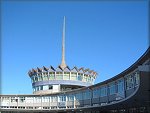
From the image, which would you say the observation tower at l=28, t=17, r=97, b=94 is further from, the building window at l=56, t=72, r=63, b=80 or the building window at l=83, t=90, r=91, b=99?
the building window at l=83, t=90, r=91, b=99

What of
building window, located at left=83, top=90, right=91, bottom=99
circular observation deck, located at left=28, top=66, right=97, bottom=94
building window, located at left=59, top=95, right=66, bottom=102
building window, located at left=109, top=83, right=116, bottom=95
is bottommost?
building window, located at left=59, top=95, right=66, bottom=102

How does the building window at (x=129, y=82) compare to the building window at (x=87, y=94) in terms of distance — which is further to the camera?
→ the building window at (x=87, y=94)

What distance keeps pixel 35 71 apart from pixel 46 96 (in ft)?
40.6

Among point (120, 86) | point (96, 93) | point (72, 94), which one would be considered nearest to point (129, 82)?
point (120, 86)

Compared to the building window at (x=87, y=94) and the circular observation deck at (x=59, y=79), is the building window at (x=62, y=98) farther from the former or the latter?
the building window at (x=87, y=94)

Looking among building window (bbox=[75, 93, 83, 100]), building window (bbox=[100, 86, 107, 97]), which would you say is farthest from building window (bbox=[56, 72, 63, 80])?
building window (bbox=[100, 86, 107, 97])

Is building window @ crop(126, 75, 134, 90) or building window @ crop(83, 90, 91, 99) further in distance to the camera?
building window @ crop(83, 90, 91, 99)

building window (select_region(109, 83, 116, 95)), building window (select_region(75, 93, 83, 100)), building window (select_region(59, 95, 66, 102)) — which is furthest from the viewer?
building window (select_region(59, 95, 66, 102))

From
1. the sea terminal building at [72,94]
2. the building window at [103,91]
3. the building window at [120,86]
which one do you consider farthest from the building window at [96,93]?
the building window at [120,86]

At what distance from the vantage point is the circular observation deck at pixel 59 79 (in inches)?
3386

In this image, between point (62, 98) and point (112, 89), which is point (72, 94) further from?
point (112, 89)

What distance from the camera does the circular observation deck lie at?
86.0m

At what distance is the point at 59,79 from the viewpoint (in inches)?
3403

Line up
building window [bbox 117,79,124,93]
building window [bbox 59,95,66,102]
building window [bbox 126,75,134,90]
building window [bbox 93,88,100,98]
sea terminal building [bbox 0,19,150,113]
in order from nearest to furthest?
building window [bbox 126,75,134,90] < building window [bbox 117,79,124,93] < sea terminal building [bbox 0,19,150,113] < building window [bbox 93,88,100,98] < building window [bbox 59,95,66,102]
